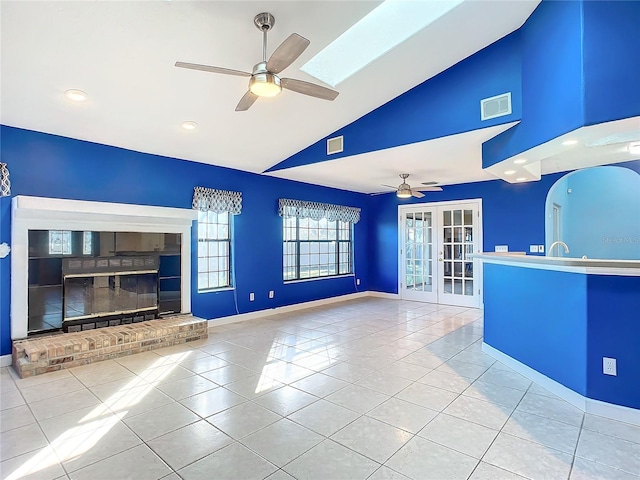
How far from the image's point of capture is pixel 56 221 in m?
3.95

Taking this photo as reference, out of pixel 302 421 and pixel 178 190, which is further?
pixel 178 190

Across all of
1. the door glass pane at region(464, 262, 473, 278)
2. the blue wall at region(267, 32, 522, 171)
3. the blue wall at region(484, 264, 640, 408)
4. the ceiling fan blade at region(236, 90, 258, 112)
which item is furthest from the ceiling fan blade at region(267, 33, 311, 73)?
the door glass pane at region(464, 262, 473, 278)

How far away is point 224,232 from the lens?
5809 millimetres

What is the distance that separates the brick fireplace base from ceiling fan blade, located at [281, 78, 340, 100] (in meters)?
3.30

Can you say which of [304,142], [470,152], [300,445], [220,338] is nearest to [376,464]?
[300,445]

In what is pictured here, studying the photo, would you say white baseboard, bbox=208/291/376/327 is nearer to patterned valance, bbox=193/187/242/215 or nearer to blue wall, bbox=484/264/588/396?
patterned valance, bbox=193/187/242/215

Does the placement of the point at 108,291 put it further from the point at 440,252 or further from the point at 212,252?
the point at 440,252

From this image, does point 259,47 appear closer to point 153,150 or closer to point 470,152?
point 153,150

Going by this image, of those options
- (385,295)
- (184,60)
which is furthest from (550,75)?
(385,295)

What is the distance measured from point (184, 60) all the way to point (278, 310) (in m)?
4.46

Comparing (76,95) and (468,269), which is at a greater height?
(76,95)

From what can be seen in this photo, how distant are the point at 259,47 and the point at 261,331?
3.67 m

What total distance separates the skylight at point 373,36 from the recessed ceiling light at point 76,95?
2.14 meters

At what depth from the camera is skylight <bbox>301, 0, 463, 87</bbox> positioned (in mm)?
3117
